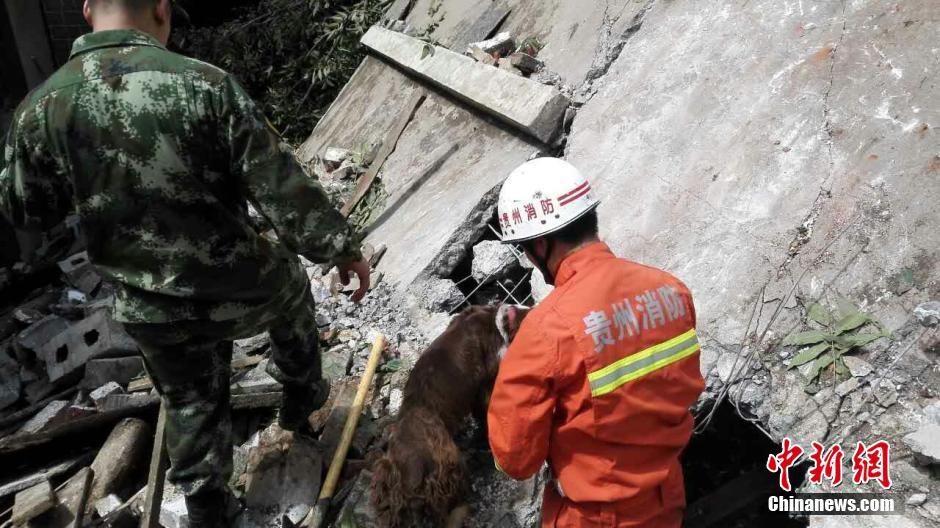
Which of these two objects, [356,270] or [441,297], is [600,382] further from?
[441,297]

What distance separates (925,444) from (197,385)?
9.14ft

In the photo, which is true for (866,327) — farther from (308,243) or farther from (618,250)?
(308,243)

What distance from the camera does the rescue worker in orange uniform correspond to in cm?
188

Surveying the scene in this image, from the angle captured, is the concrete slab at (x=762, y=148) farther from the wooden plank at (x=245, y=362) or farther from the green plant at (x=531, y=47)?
the wooden plank at (x=245, y=362)

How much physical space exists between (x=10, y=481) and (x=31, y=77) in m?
6.07

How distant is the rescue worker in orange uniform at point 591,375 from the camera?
188 centimetres

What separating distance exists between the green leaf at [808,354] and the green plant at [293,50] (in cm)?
562

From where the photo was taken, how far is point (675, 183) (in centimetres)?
358

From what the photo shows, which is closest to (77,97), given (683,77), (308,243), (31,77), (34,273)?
(308,243)

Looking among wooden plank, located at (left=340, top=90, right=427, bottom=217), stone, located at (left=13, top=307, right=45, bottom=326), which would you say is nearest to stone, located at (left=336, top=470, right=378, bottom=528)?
wooden plank, located at (left=340, top=90, right=427, bottom=217)

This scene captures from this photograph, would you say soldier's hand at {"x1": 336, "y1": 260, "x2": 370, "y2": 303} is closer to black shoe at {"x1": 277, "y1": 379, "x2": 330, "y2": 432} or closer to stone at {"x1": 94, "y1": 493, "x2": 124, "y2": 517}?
black shoe at {"x1": 277, "y1": 379, "x2": 330, "y2": 432}

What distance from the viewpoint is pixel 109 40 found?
2.28 meters

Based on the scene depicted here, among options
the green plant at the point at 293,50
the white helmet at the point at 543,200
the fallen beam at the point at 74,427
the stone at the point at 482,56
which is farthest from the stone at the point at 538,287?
the green plant at the point at 293,50

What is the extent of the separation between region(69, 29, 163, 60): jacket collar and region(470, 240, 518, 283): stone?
2.20 m
